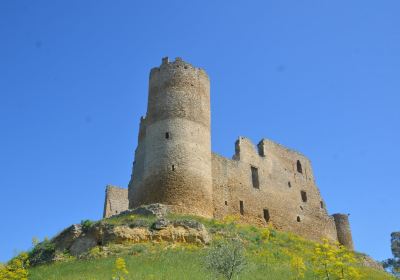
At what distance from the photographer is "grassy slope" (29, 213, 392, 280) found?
1722 cm

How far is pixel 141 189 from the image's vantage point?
27.1 m

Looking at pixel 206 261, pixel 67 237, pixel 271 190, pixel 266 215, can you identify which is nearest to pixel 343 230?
pixel 271 190

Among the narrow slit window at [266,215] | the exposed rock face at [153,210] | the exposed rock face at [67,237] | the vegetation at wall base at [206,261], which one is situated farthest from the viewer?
the narrow slit window at [266,215]

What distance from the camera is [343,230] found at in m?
36.9

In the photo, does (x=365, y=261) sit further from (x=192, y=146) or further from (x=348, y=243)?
(x=192, y=146)

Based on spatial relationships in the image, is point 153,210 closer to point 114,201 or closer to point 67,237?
point 67,237

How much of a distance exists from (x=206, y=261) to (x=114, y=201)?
74.3ft

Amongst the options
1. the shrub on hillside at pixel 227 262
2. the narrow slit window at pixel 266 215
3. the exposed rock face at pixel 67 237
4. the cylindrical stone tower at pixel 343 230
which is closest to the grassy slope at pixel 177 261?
the shrub on hillside at pixel 227 262

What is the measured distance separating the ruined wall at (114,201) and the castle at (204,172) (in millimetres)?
419

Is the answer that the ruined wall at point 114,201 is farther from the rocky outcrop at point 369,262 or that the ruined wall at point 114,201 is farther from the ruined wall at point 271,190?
Answer: the rocky outcrop at point 369,262

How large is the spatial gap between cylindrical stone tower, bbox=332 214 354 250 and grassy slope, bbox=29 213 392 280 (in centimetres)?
1064

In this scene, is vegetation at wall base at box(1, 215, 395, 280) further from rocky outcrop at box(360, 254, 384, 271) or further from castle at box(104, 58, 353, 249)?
rocky outcrop at box(360, 254, 384, 271)

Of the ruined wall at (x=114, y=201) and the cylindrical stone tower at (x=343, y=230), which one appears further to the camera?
the ruined wall at (x=114, y=201)

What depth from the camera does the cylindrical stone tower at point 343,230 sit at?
120ft
